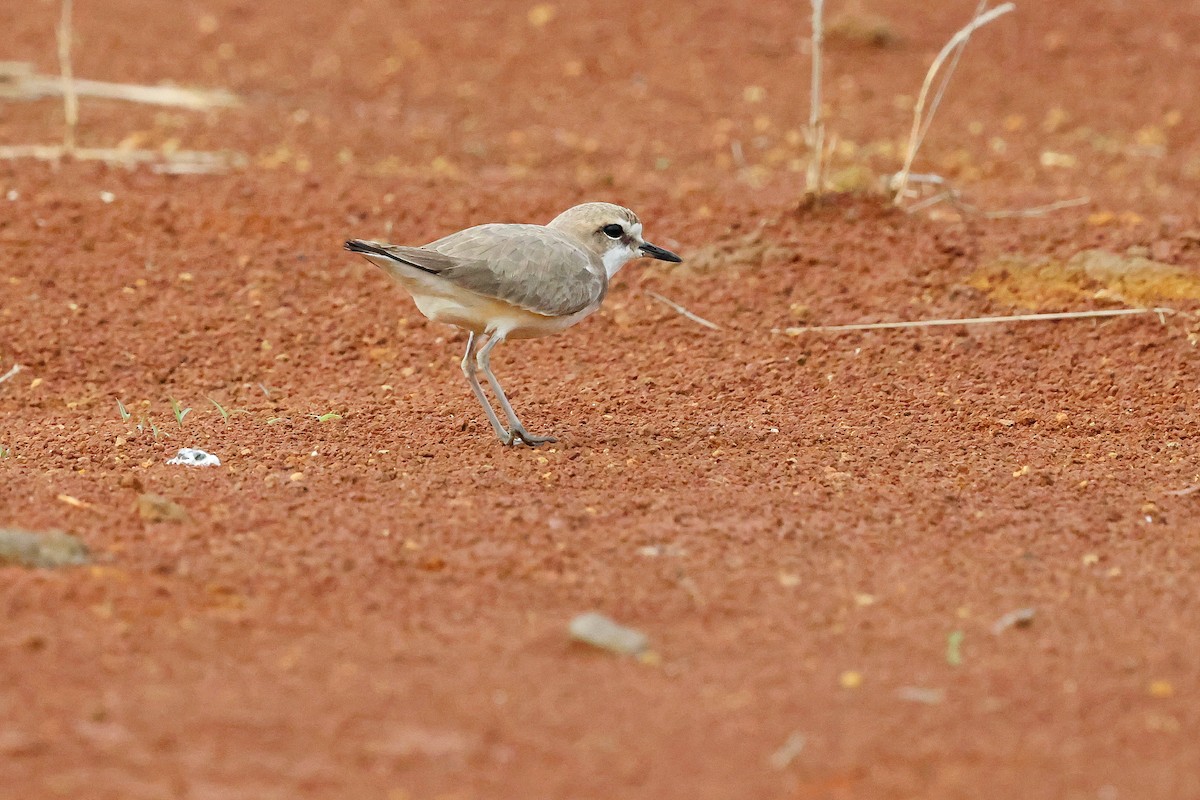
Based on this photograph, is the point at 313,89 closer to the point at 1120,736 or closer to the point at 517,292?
the point at 517,292

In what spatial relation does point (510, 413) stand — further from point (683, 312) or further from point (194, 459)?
point (683, 312)

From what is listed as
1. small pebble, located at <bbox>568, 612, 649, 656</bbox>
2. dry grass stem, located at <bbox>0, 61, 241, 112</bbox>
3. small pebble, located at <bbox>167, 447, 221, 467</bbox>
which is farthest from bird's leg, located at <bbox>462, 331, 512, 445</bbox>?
dry grass stem, located at <bbox>0, 61, 241, 112</bbox>

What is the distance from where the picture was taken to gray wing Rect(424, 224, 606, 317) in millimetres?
6004

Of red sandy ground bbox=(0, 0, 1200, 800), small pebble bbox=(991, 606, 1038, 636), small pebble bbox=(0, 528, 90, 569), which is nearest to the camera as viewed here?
red sandy ground bbox=(0, 0, 1200, 800)

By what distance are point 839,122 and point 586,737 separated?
9.63 meters

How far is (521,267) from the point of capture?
20.0ft

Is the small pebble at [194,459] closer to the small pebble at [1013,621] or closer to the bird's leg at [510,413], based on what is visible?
the bird's leg at [510,413]

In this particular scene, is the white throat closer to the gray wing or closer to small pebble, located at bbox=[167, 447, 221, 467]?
the gray wing

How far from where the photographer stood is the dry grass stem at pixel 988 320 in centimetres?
748

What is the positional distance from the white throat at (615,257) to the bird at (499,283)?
0.53 feet

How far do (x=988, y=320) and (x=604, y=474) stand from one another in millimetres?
2783

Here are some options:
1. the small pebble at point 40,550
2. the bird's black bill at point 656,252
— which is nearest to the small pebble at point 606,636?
the small pebble at point 40,550

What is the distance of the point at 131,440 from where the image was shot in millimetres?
6113

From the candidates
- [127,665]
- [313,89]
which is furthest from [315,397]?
[313,89]
